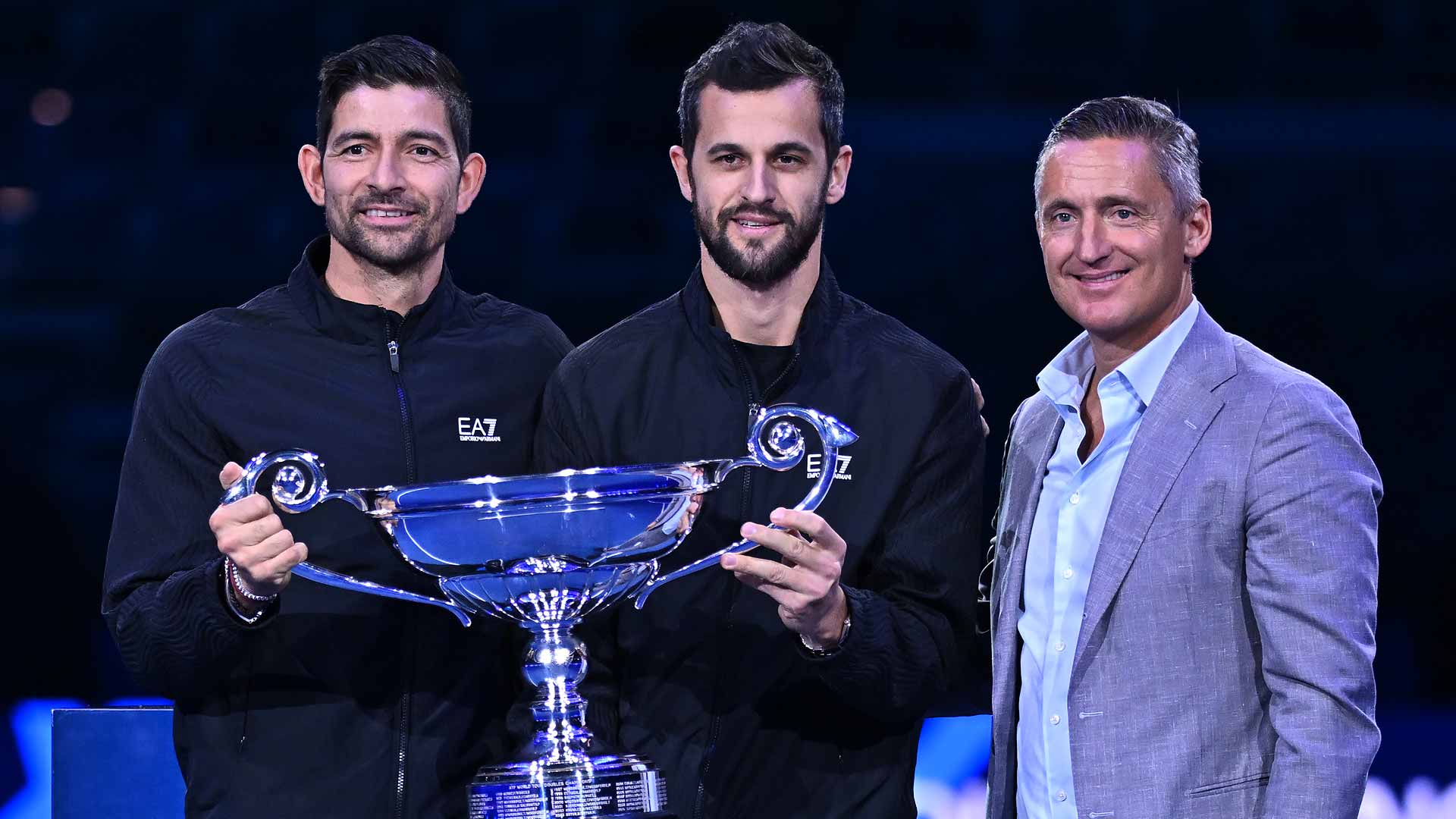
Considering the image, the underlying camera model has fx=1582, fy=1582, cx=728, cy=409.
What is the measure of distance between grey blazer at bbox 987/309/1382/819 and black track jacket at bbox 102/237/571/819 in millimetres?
838

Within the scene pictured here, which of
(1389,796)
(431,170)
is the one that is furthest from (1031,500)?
(1389,796)

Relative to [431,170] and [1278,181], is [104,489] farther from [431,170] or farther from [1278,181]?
[1278,181]

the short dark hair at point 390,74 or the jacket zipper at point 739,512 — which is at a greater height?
the short dark hair at point 390,74

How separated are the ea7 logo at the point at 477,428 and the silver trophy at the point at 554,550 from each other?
0.40 m

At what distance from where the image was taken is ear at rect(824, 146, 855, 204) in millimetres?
2150

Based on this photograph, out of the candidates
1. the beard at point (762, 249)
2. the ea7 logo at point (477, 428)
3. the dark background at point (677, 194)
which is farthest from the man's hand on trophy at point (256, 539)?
the dark background at point (677, 194)

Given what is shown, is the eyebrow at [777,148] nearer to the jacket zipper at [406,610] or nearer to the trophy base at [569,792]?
the jacket zipper at [406,610]

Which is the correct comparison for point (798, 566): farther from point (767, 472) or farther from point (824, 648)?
point (767, 472)

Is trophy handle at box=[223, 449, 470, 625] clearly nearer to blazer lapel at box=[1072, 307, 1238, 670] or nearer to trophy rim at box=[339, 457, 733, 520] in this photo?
trophy rim at box=[339, 457, 733, 520]

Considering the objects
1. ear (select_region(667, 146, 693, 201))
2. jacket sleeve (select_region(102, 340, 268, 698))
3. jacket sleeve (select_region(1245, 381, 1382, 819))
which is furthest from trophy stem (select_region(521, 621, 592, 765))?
jacket sleeve (select_region(1245, 381, 1382, 819))

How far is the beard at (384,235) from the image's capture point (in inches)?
87.8

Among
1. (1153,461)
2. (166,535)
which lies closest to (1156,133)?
(1153,461)

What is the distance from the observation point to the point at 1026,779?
1.91 m

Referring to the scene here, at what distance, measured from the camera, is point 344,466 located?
214 cm
